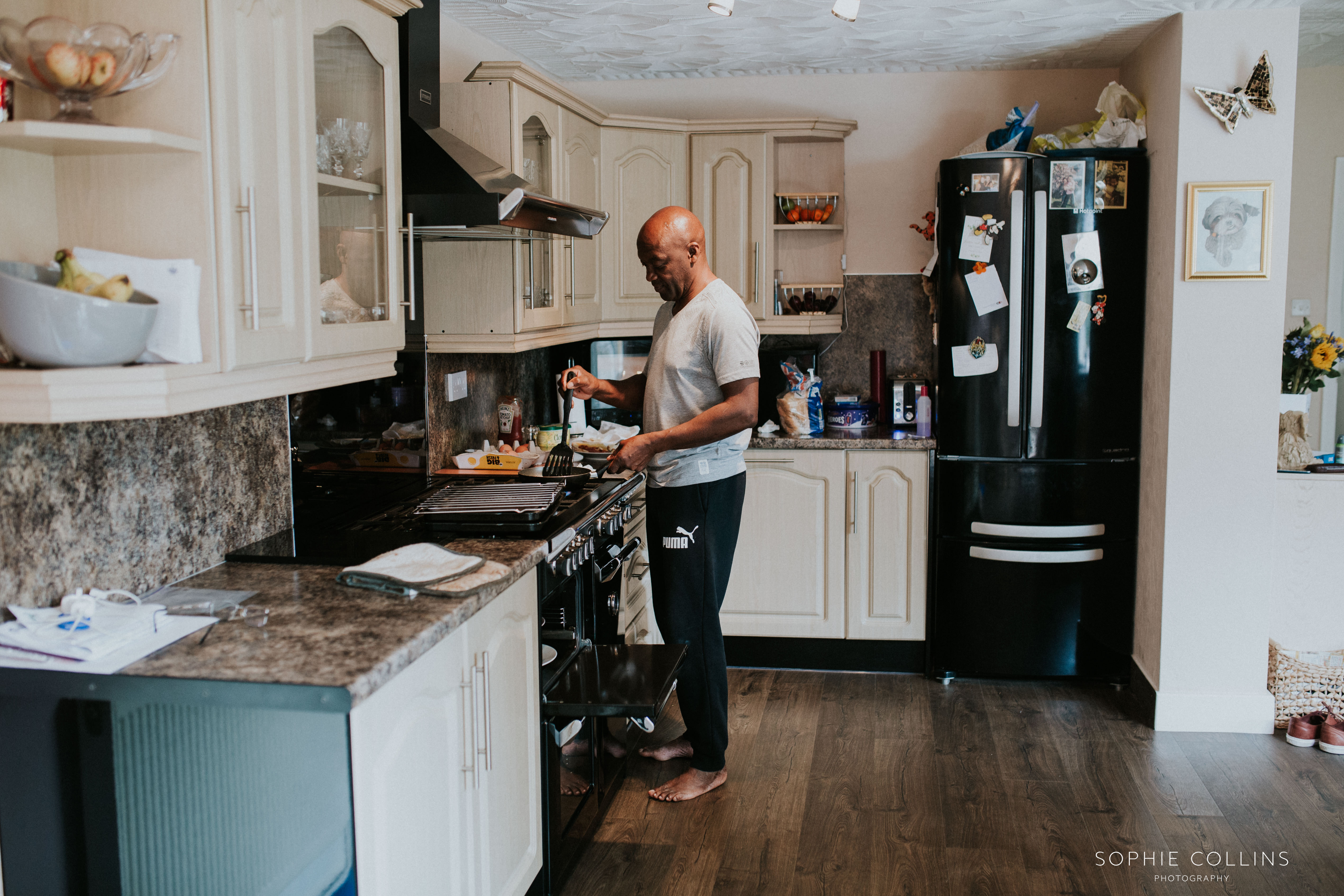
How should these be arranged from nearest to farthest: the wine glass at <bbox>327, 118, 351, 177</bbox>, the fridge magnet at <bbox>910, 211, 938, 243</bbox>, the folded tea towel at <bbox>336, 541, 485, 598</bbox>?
the folded tea towel at <bbox>336, 541, 485, 598</bbox>, the wine glass at <bbox>327, 118, 351, 177</bbox>, the fridge magnet at <bbox>910, 211, 938, 243</bbox>

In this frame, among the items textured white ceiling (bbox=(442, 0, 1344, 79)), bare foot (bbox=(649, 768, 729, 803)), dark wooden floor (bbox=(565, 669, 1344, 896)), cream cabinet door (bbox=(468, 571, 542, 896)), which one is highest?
textured white ceiling (bbox=(442, 0, 1344, 79))

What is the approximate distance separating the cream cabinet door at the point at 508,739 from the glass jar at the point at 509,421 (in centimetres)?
148

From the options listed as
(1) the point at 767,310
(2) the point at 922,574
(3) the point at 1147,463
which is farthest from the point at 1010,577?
(1) the point at 767,310

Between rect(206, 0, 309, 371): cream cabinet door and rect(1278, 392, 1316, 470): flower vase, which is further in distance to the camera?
rect(1278, 392, 1316, 470): flower vase

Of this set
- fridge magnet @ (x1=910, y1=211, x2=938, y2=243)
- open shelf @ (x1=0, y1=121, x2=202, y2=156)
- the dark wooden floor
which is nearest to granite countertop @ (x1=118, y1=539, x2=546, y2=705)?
open shelf @ (x1=0, y1=121, x2=202, y2=156)

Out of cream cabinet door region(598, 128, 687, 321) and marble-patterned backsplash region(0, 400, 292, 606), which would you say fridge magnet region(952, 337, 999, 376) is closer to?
cream cabinet door region(598, 128, 687, 321)

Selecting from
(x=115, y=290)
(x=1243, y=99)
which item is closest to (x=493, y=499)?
(x=115, y=290)

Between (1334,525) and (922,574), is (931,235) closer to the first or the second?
(922,574)

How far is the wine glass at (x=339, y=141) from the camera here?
6.56 ft

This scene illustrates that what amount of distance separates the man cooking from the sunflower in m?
1.95

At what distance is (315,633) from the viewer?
1.64m

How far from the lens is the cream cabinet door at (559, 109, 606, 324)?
3.41 meters

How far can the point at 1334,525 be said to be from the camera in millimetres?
3428

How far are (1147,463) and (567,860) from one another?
2.32 meters
